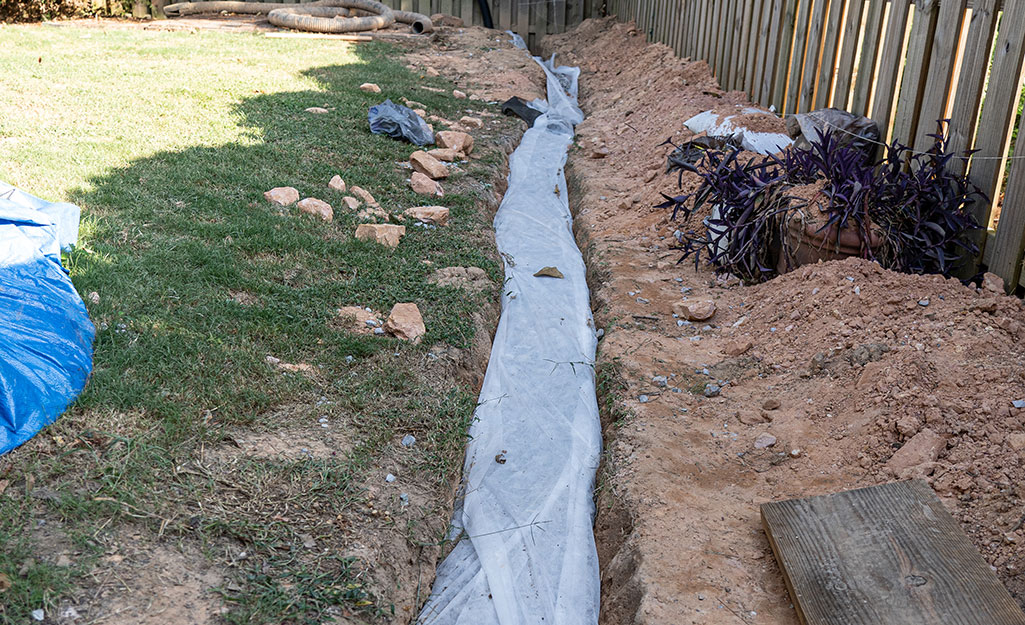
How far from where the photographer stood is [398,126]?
6078 mm

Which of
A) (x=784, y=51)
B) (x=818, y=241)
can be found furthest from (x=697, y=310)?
(x=784, y=51)

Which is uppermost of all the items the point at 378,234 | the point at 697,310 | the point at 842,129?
the point at 842,129

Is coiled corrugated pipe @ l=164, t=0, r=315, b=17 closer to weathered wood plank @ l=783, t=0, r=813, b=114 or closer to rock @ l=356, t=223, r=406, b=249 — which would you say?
weathered wood plank @ l=783, t=0, r=813, b=114

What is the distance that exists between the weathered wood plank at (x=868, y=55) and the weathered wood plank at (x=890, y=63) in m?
0.06

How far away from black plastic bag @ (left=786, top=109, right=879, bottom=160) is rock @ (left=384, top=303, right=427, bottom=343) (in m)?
2.34

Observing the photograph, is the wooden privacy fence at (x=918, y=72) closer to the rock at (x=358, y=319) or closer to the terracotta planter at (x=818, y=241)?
the terracotta planter at (x=818, y=241)

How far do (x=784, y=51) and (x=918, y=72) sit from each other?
191cm

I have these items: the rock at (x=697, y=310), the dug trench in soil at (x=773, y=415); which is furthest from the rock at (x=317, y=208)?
the rock at (x=697, y=310)

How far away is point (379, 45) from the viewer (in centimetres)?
1033

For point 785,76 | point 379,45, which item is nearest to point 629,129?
point 785,76

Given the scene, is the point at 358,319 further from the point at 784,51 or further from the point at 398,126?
the point at 784,51

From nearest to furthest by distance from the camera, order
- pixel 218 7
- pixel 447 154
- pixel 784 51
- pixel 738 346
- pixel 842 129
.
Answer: pixel 738 346, pixel 842 129, pixel 784 51, pixel 447 154, pixel 218 7

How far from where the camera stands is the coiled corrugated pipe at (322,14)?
11172 millimetres

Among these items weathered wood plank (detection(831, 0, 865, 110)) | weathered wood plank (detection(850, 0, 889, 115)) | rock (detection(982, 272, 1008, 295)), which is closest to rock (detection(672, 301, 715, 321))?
rock (detection(982, 272, 1008, 295))
